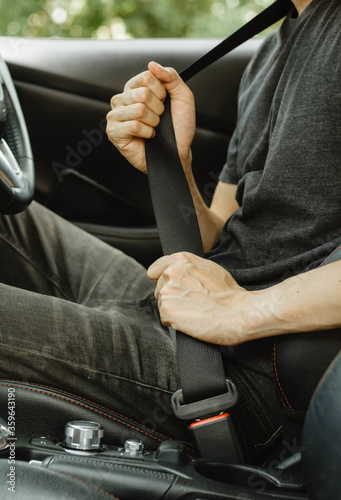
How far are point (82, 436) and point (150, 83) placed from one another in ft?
1.93

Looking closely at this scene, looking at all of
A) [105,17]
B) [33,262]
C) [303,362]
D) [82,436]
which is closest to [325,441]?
[303,362]

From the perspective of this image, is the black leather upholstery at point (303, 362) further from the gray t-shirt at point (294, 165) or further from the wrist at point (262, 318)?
the gray t-shirt at point (294, 165)

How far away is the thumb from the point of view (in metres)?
0.96

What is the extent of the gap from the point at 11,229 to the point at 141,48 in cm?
71

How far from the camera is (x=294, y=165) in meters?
0.91

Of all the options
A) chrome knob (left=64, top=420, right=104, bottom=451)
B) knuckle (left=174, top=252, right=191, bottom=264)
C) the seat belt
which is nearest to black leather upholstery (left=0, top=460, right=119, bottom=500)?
chrome knob (left=64, top=420, right=104, bottom=451)

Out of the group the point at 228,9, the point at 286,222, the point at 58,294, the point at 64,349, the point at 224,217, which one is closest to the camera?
the point at 64,349

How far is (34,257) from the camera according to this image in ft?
3.75

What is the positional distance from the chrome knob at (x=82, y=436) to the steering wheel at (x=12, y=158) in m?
0.43

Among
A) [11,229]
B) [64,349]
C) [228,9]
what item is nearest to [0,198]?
[11,229]

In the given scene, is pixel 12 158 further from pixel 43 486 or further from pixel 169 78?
pixel 43 486

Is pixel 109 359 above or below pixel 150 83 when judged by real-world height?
below

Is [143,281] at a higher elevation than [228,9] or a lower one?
lower

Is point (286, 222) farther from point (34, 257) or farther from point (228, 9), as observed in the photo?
point (228, 9)
